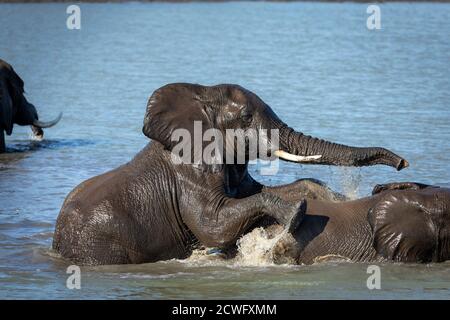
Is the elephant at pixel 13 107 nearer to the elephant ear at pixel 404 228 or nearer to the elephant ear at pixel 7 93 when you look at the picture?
the elephant ear at pixel 7 93

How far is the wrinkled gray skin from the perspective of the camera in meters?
12.5

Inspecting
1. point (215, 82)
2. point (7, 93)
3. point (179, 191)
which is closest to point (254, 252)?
point (179, 191)

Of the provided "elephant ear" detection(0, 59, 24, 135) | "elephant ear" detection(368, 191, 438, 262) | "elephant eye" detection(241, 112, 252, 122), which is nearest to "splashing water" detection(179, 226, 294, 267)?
"elephant ear" detection(368, 191, 438, 262)

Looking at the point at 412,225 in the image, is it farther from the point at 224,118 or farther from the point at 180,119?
the point at 180,119

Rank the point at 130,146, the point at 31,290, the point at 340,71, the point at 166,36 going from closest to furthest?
the point at 31,290, the point at 130,146, the point at 340,71, the point at 166,36

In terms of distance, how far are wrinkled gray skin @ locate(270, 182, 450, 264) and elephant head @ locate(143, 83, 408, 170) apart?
53 cm

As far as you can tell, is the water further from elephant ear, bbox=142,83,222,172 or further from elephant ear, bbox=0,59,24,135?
elephant ear, bbox=142,83,222,172

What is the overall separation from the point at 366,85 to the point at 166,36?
2497 cm

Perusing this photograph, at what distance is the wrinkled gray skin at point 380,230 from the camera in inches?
494

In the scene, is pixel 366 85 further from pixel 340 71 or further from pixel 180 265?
pixel 180 265

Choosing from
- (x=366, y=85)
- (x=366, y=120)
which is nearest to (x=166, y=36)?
(x=366, y=85)

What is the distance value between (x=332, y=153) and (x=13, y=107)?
11683 mm

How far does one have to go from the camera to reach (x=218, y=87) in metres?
Answer: 13.1

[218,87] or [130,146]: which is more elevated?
[218,87]
